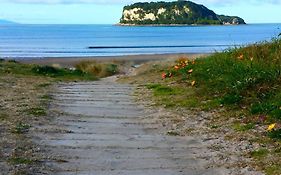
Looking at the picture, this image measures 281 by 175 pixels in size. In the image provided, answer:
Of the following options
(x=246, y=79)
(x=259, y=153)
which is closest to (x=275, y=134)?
(x=259, y=153)

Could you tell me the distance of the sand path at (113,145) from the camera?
288 inches

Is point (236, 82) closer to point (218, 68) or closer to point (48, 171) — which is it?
point (218, 68)

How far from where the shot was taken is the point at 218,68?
48.4 ft

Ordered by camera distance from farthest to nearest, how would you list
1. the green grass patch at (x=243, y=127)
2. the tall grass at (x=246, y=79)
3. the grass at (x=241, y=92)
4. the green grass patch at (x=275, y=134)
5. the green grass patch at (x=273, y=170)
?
the tall grass at (x=246, y=79) < the green grass patch at (x=243, y=127) < the grass at (x=241, y=92) < the green grass patch at (x=275, y=134) < the green grass patch at (x=273, y=170)

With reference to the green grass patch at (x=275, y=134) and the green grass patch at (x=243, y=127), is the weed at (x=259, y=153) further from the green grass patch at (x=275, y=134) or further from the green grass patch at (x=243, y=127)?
the green grass patch at (x=243, y=127)

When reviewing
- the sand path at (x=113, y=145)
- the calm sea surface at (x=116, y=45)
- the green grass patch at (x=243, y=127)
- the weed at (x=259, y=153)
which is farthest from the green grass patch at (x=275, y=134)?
the calm sea surface at (x=116, y=45)

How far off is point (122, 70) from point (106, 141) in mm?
20623

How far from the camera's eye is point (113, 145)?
28.3 feet

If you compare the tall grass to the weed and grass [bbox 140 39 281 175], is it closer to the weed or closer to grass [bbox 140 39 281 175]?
grass [bbox 140 39 281 175]

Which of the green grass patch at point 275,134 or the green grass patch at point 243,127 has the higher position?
the green grass patch at point 275,134

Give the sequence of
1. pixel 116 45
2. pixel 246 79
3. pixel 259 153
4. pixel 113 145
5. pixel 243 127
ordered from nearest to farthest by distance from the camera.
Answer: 1. pixel 259 153
2. pixel 113 145
3. pixel 243 127
4. pixel 246 79
5. pixel 116 45

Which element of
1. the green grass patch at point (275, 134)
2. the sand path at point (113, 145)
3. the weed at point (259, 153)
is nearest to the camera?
the sand path at point (113, 145)

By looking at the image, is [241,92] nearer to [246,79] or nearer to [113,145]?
[246,79]

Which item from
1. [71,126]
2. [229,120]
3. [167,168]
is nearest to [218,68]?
[229,120]
